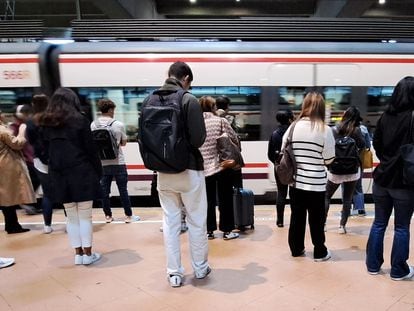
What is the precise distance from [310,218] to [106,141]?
2.67m

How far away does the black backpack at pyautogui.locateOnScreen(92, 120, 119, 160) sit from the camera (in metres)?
4.84

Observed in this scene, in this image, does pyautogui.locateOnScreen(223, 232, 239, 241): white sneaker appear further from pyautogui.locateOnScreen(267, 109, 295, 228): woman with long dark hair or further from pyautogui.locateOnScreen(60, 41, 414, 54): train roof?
pyautogui.locateOnScreen(60, 41, 414, 54): train roof

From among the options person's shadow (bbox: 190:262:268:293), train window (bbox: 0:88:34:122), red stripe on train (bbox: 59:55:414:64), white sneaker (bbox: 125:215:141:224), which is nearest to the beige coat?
white sneaker (bbox: 125:215:141:224)

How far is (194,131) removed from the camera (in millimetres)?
2979

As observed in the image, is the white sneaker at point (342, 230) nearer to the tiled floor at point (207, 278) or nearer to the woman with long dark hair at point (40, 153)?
the tiled floor at point (207, 278)

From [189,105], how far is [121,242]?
217 centimetres

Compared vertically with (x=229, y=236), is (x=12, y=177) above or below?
above

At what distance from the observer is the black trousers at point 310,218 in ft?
11.8

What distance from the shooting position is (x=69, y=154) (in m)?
3.52

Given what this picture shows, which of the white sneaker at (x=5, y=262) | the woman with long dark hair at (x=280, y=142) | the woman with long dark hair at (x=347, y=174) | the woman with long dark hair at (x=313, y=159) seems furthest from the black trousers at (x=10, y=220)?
the woman with long dark hair at (x=347, y=174)

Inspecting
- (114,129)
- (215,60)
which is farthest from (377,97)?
(114,129)

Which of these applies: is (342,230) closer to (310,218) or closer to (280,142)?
(310,218)

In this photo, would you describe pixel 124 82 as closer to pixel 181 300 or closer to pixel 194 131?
pixel 194 131

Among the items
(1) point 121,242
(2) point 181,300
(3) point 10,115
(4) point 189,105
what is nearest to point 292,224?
(2) point 181,300
